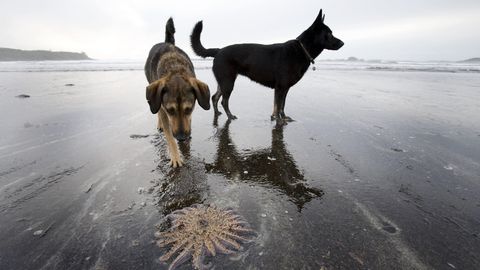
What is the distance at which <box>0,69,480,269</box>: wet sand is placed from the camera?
72.3 inches

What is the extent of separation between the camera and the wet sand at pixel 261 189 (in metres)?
1.84

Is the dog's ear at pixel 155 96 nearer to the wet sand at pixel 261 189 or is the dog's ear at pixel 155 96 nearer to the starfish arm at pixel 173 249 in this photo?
the wet sand at pixel 261 189

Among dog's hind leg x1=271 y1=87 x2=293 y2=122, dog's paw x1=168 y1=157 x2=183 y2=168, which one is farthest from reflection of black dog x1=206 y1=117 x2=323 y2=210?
dog's hind leg x1=271 y1=87 x2=293 y2=122

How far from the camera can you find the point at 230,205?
2455 millimetres

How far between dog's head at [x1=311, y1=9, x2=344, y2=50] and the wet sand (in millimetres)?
1881

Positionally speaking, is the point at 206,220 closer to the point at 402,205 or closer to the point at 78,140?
the point at 402,205

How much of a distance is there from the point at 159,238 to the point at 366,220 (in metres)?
1.66

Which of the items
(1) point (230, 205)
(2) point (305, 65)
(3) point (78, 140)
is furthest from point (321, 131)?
(3) point (78, 140)

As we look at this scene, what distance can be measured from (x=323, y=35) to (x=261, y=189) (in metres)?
4.68

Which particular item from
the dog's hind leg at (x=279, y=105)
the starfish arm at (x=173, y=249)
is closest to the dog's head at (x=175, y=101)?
the starfish arm at (x=173, y=249)

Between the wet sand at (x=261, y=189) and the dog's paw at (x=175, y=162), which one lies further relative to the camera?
the dog's paw at (x=175, y=162)

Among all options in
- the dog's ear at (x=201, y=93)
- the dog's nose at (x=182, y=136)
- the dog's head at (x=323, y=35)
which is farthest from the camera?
the dog's head at (x=323, y=35)

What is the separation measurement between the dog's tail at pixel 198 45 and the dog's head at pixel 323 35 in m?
2.40

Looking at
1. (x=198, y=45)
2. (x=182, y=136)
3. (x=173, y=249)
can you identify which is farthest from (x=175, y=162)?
(x=198, y=45)
